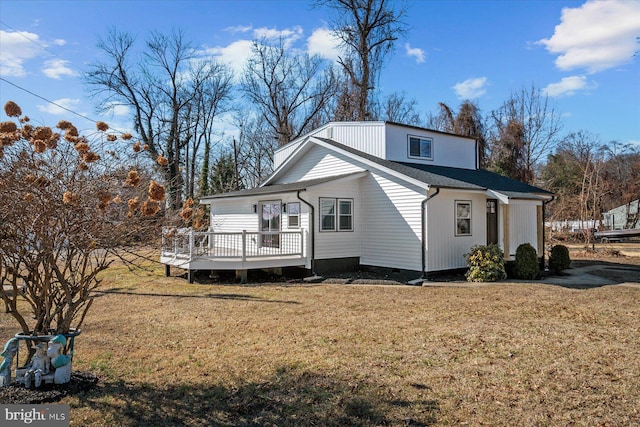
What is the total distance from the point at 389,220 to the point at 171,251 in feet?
23.7

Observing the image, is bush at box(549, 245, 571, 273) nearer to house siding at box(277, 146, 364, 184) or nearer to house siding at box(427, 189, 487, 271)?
house siding at box(427, 189, 487, 271)

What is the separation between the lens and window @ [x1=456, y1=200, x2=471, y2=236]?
1313 cm

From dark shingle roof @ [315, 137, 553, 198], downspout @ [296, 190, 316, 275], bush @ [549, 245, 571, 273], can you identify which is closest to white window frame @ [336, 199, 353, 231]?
downspout @ [296, 190, 316, 275]

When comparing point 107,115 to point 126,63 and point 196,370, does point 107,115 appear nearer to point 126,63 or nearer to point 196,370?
point 126,63

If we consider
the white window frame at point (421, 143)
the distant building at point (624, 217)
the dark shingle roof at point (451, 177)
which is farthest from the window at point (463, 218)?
the distant building at point (624, 217)

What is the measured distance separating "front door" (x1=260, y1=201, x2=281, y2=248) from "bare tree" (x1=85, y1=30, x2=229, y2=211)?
17258 mm

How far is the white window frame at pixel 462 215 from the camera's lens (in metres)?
13.1

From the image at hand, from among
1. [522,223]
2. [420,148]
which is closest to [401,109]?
[420,148]

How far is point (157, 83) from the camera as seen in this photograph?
33.3 meters

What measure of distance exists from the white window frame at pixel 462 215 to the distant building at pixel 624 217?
2952 cm

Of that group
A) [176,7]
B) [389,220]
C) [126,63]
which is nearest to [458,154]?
[389,220]

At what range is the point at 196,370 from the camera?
4.86 m

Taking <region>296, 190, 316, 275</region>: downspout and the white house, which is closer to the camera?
the white house

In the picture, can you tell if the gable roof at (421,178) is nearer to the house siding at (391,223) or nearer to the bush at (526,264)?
the house siding at (391,223)
